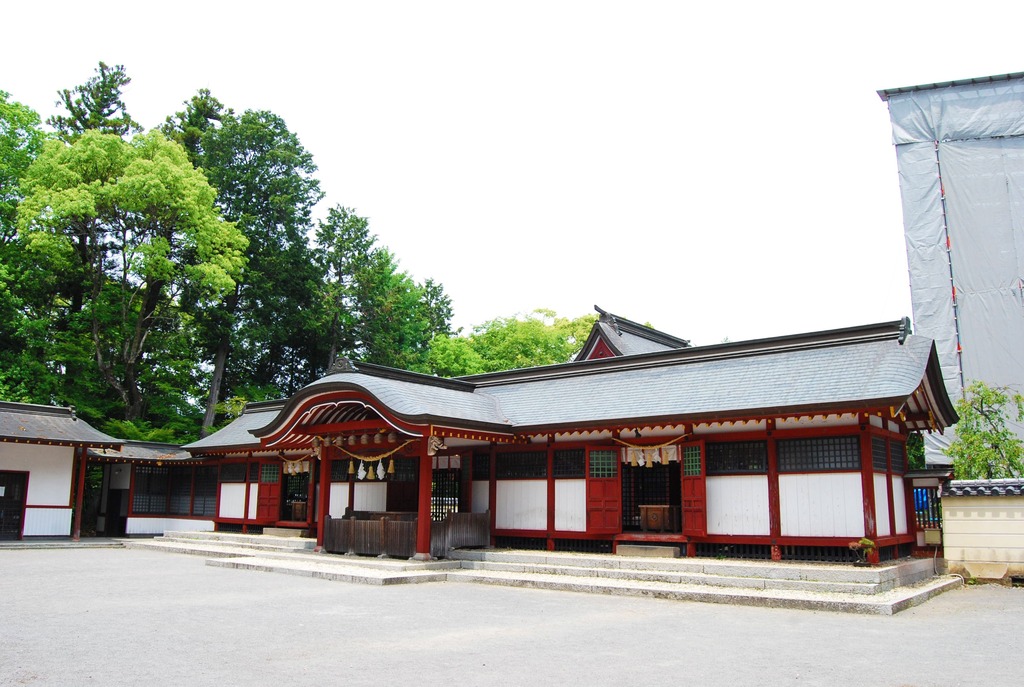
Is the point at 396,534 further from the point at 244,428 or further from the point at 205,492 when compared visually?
the point at 205,492

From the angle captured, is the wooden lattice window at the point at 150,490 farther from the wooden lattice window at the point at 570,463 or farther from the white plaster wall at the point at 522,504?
the wooden lattice window at the point at 570,463

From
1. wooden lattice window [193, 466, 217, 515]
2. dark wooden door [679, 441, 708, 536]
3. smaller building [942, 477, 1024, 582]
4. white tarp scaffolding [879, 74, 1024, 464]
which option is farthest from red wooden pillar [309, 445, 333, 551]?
white tarp scaffolding [879, 74, 1024, 464]

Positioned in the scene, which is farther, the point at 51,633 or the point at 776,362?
the point at 776,362

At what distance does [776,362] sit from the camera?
1620 cm

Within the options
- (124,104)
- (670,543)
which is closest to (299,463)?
(670,543)

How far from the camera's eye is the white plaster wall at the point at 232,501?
25041mm

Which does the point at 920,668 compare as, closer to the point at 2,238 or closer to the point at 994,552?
the point at 994,552

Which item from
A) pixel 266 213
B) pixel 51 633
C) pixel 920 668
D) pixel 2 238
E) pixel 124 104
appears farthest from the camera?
pixel 266 213

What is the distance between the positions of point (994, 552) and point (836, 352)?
4.81 metres

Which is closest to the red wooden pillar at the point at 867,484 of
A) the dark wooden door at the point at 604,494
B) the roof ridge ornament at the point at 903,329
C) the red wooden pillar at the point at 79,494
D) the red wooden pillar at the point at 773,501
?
the red wooden pillar at the point at 773,501

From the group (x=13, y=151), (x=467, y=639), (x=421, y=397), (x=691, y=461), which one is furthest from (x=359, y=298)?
(x=467, y=639)

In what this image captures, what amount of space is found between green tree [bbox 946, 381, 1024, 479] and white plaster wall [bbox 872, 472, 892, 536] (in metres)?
4.88

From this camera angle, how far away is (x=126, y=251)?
3306cm

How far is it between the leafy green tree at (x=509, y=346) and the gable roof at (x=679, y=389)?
24738mm
